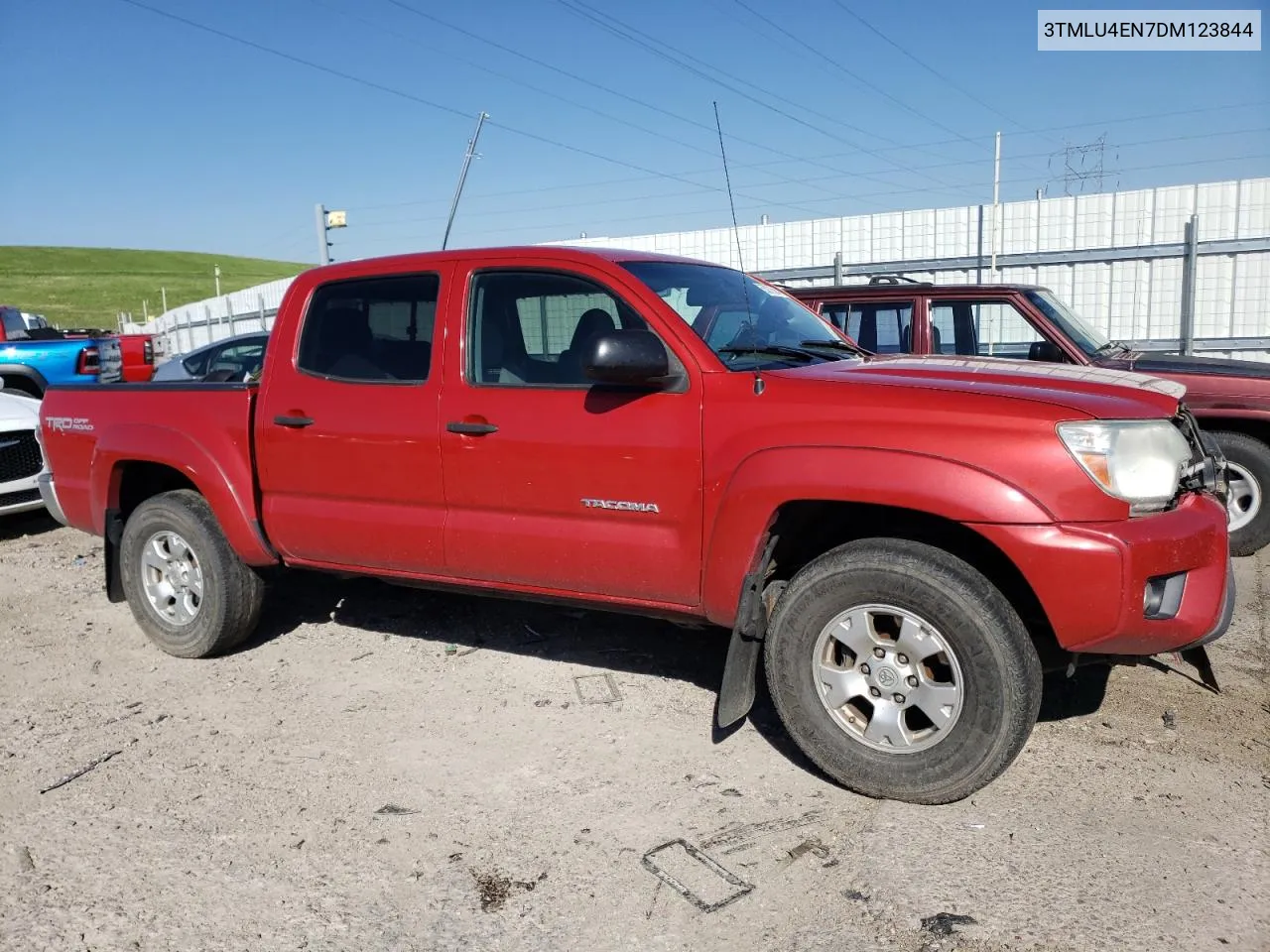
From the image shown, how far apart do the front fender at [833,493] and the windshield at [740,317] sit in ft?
1.67

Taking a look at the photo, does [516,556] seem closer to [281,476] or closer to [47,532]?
[281,476]

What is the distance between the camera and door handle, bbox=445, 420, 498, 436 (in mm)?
3973

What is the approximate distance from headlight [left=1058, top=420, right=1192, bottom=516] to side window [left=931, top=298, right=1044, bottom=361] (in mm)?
3745

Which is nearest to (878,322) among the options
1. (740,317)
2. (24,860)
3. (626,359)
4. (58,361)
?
(740,317)

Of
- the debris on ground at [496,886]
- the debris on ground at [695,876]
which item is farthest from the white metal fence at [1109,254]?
the debris on ground at [496,886]

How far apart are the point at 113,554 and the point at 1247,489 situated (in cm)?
680

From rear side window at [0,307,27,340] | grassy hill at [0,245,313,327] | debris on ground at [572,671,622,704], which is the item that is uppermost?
grassy hill at [0,245,313,327]

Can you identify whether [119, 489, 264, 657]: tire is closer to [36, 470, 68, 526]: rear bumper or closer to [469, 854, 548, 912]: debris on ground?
[36, 470, 68, 526]: rear bumper

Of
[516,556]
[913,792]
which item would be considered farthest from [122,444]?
[913,792]

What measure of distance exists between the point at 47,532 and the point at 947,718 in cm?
777

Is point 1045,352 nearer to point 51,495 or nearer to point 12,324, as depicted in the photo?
point 51,495

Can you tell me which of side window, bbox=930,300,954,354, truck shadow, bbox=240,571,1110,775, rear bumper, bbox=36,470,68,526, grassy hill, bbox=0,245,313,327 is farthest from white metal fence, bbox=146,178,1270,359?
Result: grassy hill, bbox=0,245,313,327

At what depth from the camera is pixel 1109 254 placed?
11.8m

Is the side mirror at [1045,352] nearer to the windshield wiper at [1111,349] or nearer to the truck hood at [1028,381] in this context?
the windshield wiper at [1111,349]
